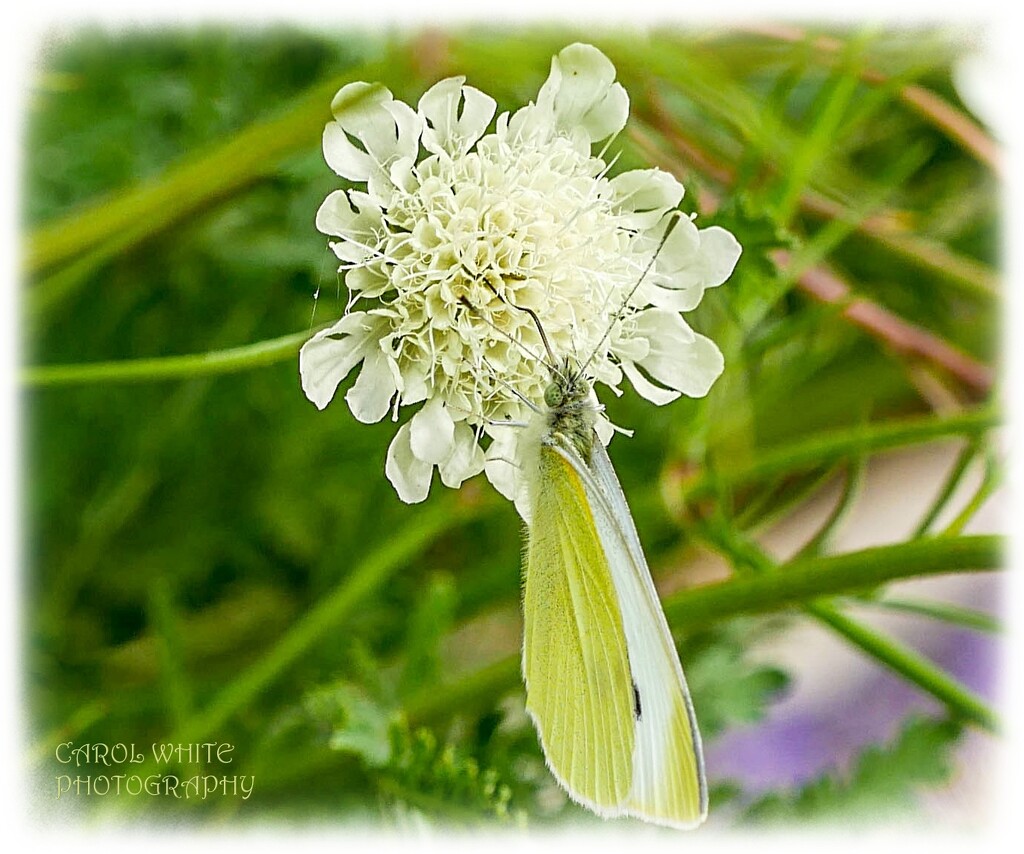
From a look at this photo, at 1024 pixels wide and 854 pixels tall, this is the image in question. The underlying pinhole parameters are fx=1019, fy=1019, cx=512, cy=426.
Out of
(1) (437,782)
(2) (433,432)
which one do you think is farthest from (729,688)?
(2) (433,432)

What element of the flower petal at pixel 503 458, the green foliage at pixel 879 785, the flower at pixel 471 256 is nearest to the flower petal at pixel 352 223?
the flower at pixel 471 256

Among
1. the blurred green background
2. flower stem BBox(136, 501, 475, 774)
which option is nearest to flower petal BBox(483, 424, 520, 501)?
the blurred green background

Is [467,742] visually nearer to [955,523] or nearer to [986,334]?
[955,523]

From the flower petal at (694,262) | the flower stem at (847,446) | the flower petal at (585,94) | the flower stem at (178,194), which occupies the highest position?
the flower stem at (178,194)

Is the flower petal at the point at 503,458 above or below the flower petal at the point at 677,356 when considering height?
below

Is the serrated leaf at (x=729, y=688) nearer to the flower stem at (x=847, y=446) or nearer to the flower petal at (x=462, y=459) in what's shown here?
the flower stem at (x=847, y=446)

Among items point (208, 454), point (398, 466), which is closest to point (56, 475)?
point (208, 454)

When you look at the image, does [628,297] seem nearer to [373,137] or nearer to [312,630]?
[373,137]
